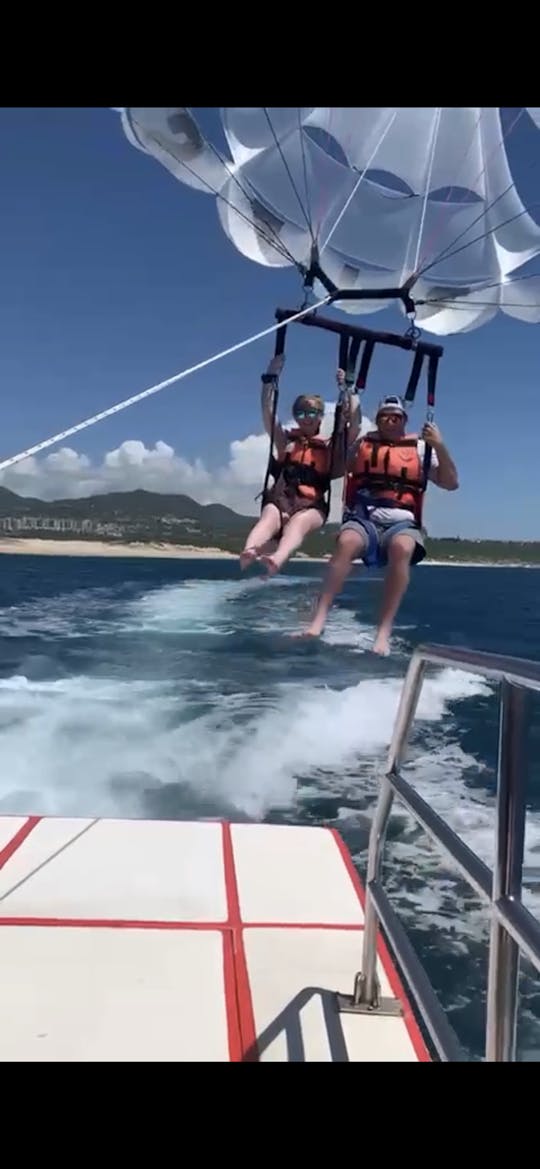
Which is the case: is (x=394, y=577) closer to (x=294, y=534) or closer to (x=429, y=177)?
(x=294, y=534)

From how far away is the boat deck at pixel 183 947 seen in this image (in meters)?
2.42

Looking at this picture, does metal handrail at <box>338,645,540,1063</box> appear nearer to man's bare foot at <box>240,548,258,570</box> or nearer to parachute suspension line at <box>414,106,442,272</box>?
man's bare foot at <box>240,548,258,570</box>

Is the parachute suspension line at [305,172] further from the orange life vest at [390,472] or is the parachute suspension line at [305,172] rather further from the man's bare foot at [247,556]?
the man's bare foot at [247,556]

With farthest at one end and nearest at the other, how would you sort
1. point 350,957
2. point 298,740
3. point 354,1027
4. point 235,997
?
point 298,740, point 350,957, point 235,997, point 354,1027

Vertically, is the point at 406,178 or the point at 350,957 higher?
the point at 406,178

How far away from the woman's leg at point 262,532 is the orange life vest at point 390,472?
0.48 m

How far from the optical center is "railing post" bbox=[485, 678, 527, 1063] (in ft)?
3.94

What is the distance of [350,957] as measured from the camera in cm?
300

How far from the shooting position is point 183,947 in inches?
119

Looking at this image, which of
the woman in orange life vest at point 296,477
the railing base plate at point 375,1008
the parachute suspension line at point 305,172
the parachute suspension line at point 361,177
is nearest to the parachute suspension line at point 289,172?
the parachute suspension line at point 305,172

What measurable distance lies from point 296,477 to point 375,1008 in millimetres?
2674

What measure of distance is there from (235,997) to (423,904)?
10.4 ft
